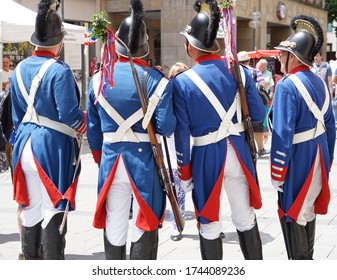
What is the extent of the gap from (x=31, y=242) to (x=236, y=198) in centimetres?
149

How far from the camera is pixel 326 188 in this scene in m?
4.56

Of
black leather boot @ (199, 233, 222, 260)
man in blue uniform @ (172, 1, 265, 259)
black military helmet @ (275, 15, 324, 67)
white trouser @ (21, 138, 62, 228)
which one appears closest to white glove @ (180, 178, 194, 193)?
man in blue uniform @ (172, 1, 265, 259)

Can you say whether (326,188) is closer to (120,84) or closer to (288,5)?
(120,84)

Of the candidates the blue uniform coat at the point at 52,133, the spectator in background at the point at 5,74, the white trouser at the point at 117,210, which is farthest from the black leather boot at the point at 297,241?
the spectator in background at the point at 5,74

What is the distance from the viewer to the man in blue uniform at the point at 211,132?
4246 millimetres

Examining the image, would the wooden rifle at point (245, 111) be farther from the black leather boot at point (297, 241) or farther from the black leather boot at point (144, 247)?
the black leather boot at point (144, 247)

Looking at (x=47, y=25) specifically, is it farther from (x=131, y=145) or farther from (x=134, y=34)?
(x=131, y=145)

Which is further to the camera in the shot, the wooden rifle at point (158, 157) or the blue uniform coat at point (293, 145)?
the blue uniform coat at point (293, 145)

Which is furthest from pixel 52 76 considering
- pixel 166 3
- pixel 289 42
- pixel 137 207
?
pixel 166 3

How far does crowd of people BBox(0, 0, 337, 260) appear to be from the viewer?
4098 millimetres

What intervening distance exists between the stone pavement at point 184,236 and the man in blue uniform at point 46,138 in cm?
95

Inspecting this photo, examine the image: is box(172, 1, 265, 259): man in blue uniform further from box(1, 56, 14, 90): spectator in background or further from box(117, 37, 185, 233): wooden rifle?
box(1, 56, 14, 90): spectator in background

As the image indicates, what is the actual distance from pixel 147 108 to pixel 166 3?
62.9ft

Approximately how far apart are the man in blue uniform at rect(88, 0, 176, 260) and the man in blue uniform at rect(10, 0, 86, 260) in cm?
31
